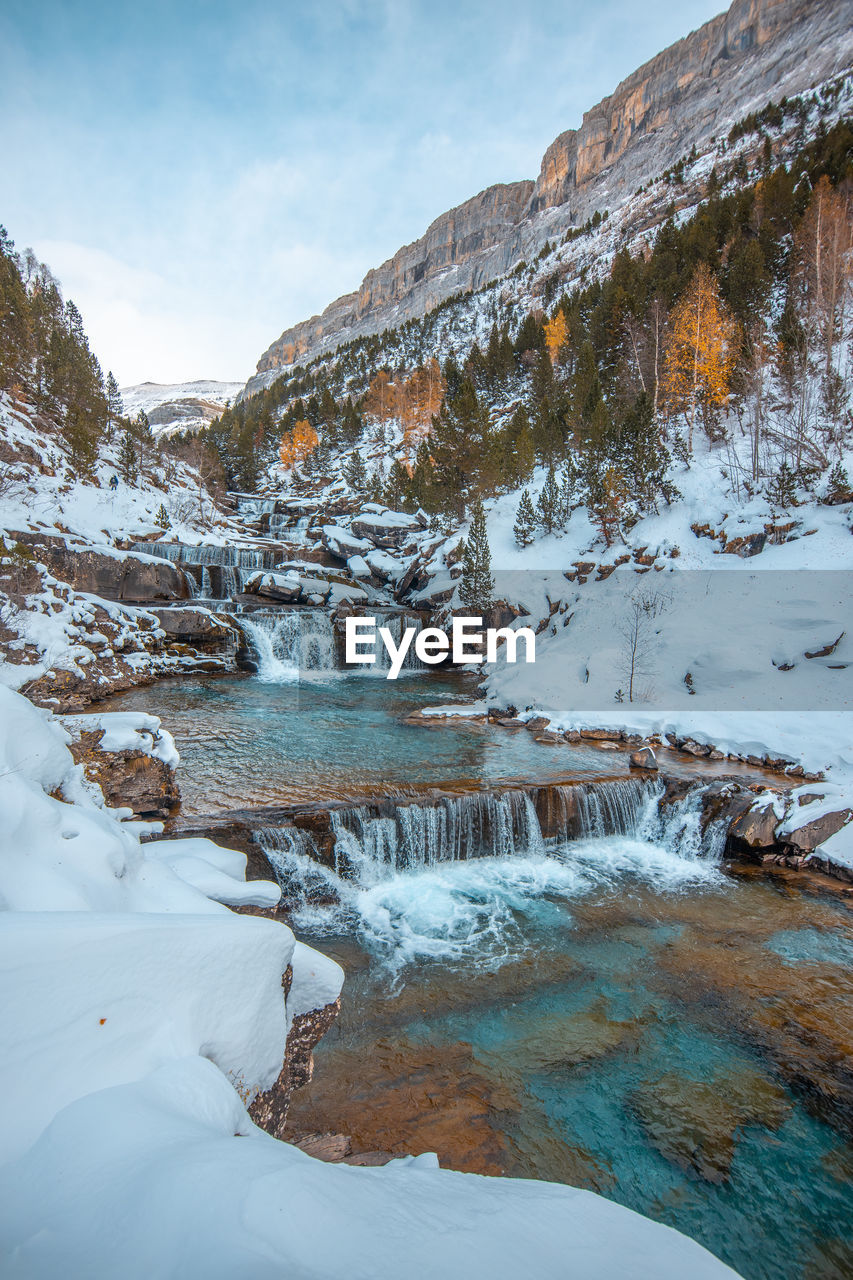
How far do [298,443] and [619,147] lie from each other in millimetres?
95923

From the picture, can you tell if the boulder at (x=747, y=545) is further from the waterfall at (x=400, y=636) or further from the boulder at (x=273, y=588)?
the boulder at (x=273, y=588)

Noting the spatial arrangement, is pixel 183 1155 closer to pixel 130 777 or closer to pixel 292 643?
pixel 130 777

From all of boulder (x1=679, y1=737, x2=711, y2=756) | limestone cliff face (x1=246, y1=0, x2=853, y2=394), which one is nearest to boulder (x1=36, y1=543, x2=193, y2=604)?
boulder (x1=679, y1=737, x2=711, y2=756)

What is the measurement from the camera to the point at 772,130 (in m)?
58.0

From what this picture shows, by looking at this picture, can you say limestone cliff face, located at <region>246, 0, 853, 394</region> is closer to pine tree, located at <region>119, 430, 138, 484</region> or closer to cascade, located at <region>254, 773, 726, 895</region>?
pine tree, located at <region>119, 430, 138, 484</region>

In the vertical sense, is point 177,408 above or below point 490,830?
above

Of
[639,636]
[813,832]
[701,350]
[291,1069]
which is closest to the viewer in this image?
[291,1069]

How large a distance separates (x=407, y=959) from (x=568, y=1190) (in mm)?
5051

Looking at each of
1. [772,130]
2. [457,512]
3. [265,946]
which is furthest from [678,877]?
[772,130]

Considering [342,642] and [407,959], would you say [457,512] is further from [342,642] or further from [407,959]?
[407,959]

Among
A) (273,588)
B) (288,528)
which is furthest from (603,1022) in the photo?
(288,528)

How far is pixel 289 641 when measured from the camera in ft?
79.8

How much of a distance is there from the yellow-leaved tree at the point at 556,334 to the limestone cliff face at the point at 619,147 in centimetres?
4773

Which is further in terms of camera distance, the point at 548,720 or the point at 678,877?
the point at 548,720
